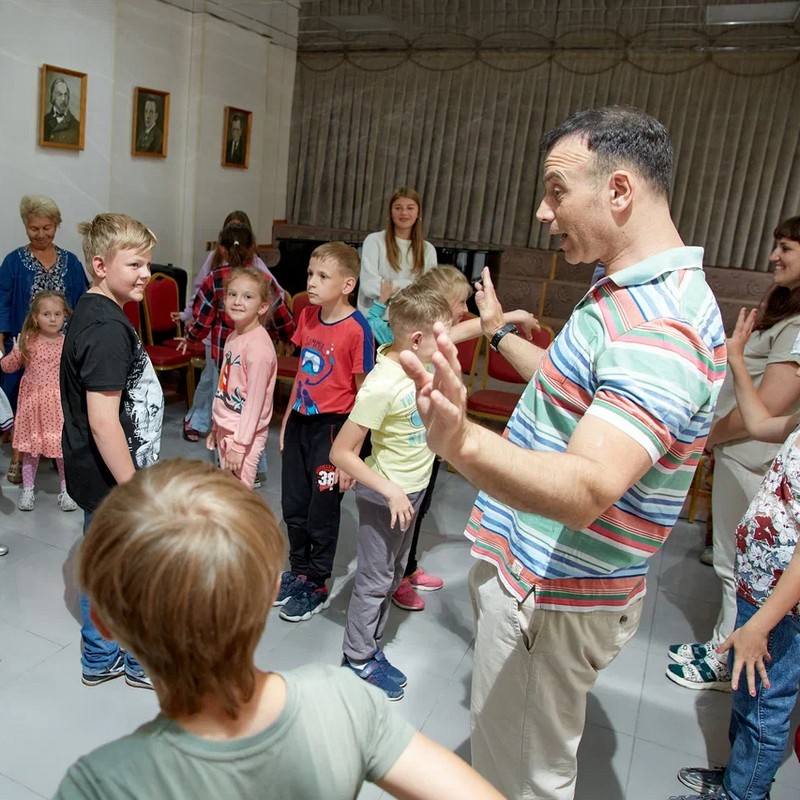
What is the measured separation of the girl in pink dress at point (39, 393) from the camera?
11.2 feet

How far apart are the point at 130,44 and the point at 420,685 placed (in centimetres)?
543

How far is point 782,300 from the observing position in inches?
99.8

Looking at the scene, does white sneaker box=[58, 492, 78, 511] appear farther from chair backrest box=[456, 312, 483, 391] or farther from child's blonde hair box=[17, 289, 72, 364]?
chair backrest box=[456, 312, 483, 391]

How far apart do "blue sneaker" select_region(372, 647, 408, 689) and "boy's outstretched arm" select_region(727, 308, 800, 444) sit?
1.34 metres

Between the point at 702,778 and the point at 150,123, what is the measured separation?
601 centimetres

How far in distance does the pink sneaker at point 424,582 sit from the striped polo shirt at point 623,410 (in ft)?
5.52

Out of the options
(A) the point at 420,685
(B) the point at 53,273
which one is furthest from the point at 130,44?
(A) the point at 420,685

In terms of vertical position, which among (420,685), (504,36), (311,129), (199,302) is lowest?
(420,685)

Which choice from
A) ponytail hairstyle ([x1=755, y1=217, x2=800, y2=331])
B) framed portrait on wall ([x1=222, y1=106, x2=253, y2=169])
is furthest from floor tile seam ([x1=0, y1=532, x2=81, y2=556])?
framed portrait on wall ([x1=222, y1=106, x2=253, y2=169])

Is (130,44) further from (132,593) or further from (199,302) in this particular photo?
(132,593)

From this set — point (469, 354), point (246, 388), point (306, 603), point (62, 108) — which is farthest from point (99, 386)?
point (62, 108)

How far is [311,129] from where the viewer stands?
28.1 feet

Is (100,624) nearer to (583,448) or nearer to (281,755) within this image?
(281,755)

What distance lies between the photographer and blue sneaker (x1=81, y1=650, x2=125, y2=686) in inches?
89.7
